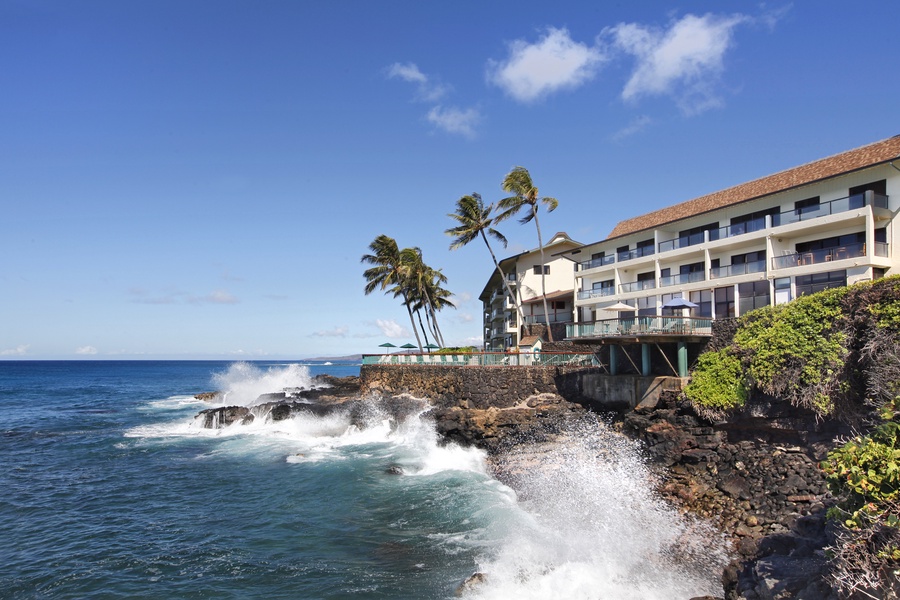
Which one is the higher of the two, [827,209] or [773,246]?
[827,209]

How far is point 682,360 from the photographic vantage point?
2302cm

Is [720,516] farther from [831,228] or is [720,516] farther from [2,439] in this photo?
[2,439]

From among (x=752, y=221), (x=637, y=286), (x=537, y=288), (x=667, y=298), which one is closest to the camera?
(x=752, y=221)

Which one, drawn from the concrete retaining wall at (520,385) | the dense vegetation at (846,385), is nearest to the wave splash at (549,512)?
the concrete retaining wall at (520,385)

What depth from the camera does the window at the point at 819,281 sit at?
23984mm

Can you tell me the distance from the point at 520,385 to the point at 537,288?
21.1 m

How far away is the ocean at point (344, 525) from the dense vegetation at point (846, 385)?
186 inches

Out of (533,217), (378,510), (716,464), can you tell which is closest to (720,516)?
(716,464)

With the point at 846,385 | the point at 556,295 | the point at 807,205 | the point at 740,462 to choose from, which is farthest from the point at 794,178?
the point at 556,295

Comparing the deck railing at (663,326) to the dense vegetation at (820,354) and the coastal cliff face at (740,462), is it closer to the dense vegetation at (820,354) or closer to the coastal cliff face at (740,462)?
the dense vegetation at (820,354)

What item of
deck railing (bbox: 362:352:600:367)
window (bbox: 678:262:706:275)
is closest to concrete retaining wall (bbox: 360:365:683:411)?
deck railing (bbox: 362:352:600:367)

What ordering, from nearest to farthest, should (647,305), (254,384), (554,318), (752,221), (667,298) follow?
1. (752,221)
2. (667,298)
3. (647,305)
4. (554,318)
5. (254,384)

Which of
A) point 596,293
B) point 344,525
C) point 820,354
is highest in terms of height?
point 596,293

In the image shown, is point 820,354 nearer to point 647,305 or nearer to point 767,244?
point 767,244
